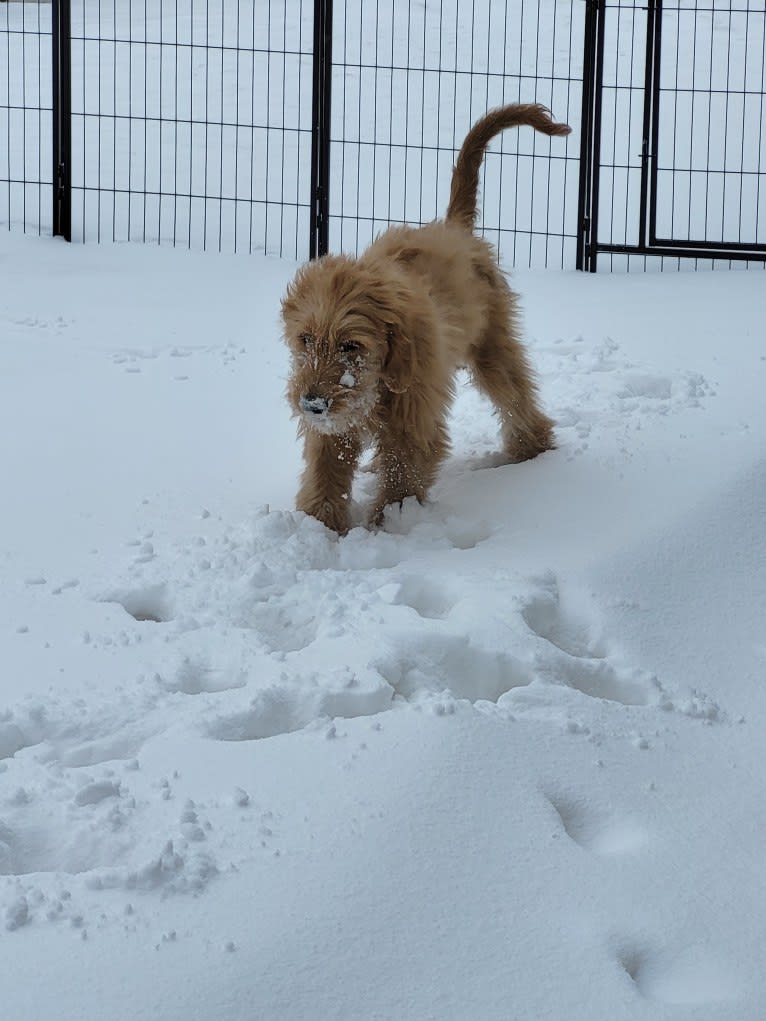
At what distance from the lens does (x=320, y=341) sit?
11.3 feet

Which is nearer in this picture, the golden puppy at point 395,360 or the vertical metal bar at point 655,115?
the golden puppy at point 395,360

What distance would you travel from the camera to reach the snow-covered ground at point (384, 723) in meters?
1.96

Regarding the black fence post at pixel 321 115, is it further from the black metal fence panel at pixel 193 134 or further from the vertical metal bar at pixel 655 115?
the vertical metal bar at pixel 655 115

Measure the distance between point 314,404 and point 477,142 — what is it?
1.58 meters

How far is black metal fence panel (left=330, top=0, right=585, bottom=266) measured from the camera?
8516 mm

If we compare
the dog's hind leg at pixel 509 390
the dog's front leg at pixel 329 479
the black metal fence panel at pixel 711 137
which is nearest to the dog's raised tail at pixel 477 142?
the dog's hind leg at pixel 509 390

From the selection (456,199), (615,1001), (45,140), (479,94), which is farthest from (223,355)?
(479,94)

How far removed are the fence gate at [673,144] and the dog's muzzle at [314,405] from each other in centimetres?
438

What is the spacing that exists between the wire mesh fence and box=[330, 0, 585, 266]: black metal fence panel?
36 millimetres

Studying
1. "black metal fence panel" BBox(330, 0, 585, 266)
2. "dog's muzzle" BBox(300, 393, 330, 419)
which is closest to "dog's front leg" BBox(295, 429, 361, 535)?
"dog's muzzle" BBox(300, 393, 330, 419)

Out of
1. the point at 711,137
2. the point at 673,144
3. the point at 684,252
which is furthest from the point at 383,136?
the point at 684,252

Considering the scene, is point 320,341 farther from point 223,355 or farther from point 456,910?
point 223,355

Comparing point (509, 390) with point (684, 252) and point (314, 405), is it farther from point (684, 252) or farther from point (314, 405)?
point (684, 252)

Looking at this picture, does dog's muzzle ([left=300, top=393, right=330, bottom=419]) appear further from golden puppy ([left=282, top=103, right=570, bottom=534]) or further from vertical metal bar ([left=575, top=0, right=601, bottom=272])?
vertical metal bar ([left=575, top=0, right=601, bottom=272])
